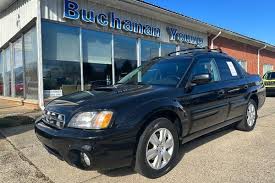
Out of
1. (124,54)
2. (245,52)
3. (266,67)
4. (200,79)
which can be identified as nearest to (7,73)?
(124,54)

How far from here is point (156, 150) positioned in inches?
144

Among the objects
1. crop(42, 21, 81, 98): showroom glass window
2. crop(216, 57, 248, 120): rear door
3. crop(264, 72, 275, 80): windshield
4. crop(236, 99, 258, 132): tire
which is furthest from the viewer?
crop(264, 72, 275, 80): windshield

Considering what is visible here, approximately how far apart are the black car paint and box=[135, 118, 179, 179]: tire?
0.09 metres

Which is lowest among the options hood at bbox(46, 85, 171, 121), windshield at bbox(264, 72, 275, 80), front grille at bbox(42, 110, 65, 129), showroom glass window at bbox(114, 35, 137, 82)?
front grille at bbox(42, 110, 65, 129)

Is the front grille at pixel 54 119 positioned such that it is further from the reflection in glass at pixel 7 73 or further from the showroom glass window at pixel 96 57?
the reflection in glass at pixel 7 73

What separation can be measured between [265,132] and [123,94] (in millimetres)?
3753

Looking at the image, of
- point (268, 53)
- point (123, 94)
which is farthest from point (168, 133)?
point (268, 53)

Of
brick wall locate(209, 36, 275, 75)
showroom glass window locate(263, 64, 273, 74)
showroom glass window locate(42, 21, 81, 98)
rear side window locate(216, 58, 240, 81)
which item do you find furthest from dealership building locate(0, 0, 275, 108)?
showroom glass window locate(263, 64, 273, 74)

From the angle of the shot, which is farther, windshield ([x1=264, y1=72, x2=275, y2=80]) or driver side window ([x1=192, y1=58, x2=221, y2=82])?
windshield ([x1=264, y1=72, x2=275, y2=80])

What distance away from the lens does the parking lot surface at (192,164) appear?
3.62 m

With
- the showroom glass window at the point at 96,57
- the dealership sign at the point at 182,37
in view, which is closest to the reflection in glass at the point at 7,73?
the showroom glass window at the point at 96,57

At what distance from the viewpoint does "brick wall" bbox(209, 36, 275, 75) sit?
807 inches

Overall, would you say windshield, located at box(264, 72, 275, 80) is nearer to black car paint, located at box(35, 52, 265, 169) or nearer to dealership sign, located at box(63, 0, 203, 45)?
dealership sign, located at box(63, 0, 203, 45)

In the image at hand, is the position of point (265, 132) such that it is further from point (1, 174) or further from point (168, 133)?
point (1, 174)
